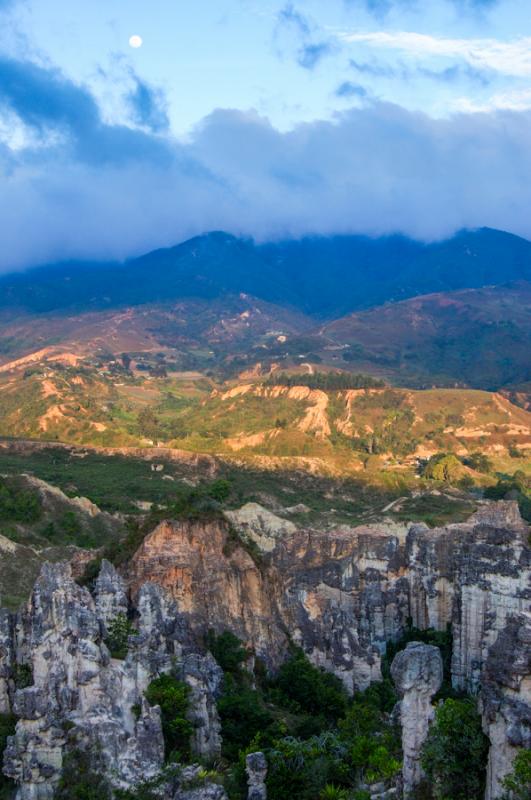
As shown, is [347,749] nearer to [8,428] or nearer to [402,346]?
[8,428]

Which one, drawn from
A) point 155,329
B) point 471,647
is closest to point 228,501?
point 471,647

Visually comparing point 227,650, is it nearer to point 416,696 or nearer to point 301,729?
point 301,729

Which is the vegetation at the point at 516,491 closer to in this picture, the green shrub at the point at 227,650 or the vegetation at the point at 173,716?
the green shrub at the point at 227,650

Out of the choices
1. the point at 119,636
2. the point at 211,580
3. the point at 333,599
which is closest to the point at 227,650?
the point at 211,580

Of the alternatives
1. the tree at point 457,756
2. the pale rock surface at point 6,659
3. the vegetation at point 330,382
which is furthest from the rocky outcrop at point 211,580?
the vegetation at point 330,382

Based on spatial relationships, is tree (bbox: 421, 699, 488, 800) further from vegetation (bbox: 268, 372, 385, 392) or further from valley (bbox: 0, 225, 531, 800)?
vegetation (bbox: 268, 372, 385, 392)

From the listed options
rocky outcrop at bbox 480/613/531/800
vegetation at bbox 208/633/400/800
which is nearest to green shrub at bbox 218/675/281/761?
vegetation at bbox 208/633/400/800
